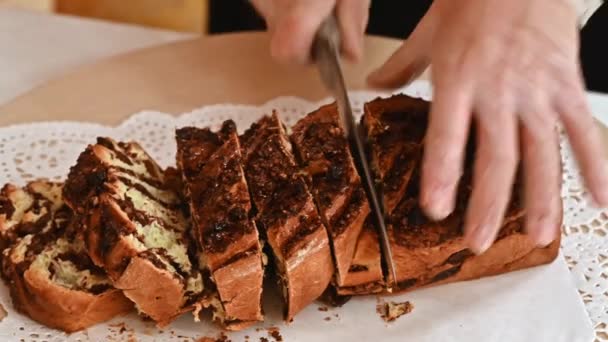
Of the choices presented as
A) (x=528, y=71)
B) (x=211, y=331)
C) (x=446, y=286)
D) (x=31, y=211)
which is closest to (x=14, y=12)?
(x=31, y=211)

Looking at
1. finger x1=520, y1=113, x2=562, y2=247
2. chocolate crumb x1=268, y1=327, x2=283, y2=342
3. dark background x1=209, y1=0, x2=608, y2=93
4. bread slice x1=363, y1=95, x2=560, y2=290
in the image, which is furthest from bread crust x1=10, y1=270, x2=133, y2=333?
dark background x1=209, y1=0, x2=608, y2=93

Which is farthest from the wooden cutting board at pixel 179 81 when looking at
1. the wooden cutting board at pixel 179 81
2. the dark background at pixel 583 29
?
the dark background at pixel 583 29

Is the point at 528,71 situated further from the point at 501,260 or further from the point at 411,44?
the point at 501,260

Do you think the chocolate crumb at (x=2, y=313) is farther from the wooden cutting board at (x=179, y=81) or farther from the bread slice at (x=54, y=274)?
the wooden cutting board at (x=179, y=81)

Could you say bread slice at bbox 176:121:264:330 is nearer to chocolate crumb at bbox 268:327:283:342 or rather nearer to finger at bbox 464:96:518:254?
chocolate crumb at bbox 268:327:283:342

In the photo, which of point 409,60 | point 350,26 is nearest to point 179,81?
point 350,26
